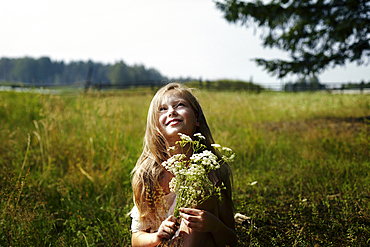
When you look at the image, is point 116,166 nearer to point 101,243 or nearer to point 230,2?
point 101,243

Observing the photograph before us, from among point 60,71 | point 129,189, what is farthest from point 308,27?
point 60,71

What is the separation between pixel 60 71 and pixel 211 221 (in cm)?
11064

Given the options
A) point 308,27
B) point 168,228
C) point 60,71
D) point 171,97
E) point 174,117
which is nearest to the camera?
point 168,228

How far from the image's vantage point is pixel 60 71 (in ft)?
325

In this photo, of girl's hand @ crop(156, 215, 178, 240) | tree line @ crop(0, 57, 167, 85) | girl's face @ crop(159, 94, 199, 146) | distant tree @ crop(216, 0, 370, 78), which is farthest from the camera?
tree line @ crop(0, 57, 167, 85)

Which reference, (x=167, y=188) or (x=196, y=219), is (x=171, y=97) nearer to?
(x=167, y=188)

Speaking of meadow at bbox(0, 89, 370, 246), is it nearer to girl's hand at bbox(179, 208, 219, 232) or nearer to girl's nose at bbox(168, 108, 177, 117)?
girl's hand at bbox(179, 208, 219, 232)

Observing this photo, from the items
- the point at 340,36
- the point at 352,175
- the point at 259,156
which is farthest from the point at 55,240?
the point at 340,36

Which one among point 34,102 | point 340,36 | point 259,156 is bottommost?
point 259,156

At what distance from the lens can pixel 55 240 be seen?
2.07 meters

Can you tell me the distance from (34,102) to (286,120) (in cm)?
641

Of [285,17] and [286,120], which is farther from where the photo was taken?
[286,120]

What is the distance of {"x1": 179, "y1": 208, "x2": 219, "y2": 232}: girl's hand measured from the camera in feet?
3.89

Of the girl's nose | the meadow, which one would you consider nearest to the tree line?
the meadow
